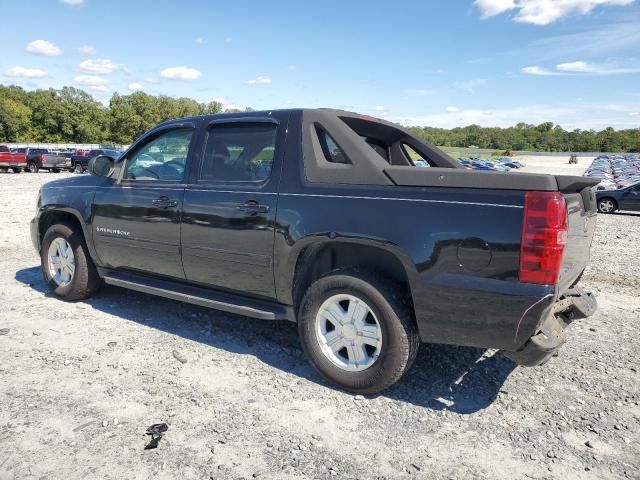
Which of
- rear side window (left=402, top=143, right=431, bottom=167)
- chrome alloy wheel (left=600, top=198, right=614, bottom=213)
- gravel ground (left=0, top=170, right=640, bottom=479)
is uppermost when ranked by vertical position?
rear side window (left=402, top=143, right=431, bottom=167)

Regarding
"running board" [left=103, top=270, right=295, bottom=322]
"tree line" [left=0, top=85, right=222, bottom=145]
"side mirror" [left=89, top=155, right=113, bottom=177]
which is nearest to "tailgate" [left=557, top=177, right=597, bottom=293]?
"running board" [left=103, top=270, right=295, bottom=322]

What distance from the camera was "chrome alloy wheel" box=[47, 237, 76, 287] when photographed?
5.34 metres

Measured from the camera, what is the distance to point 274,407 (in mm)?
3326

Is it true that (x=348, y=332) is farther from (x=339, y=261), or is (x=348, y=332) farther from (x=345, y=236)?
(x=345, y=236)

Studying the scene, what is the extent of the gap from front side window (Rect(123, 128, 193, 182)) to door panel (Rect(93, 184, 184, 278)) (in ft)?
0.53

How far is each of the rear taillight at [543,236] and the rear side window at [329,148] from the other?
4.47 feet

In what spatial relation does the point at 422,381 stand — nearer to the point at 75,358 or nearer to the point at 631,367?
the point at 631,367

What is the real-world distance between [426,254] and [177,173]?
7.88 ft

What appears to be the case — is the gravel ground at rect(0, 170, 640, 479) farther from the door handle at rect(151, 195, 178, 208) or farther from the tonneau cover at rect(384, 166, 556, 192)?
the tonneau cover at rect(384, 166, 556, 192)

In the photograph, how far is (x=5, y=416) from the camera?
3129 millimetres

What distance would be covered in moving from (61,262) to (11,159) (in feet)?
98.4

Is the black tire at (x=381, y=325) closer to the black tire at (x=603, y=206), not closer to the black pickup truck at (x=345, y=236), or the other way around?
the black pickup truck at (x=345, y=236)

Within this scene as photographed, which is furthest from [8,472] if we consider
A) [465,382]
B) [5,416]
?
[465,382]

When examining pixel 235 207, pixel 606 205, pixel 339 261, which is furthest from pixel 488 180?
pixel 606 205
